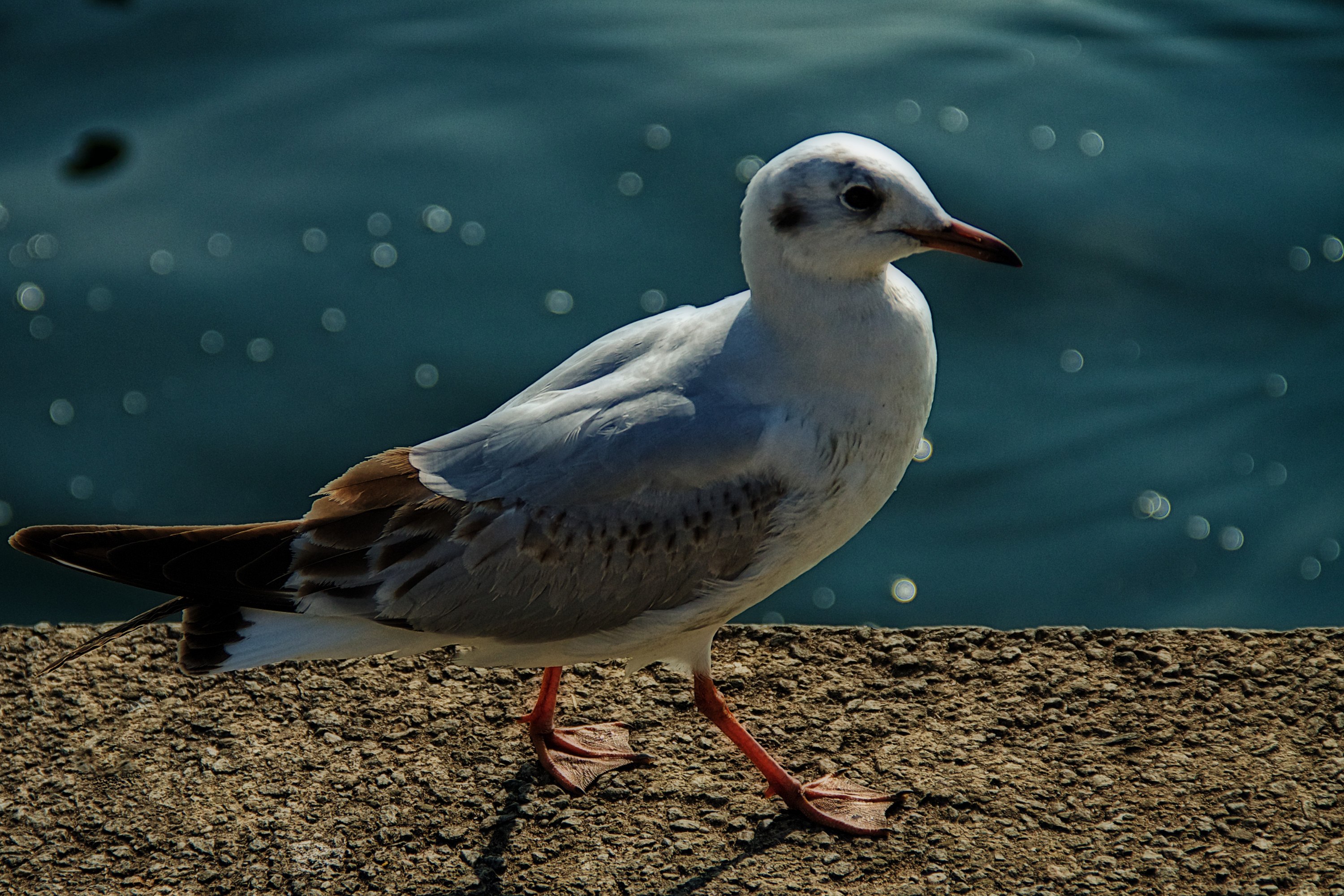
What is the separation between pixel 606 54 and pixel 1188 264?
4.03 m

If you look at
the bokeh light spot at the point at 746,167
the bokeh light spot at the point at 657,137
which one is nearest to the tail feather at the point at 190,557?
the bokeh light spot at the point at 746,167

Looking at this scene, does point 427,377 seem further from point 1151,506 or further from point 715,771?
point 715,771

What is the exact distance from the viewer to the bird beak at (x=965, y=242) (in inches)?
154

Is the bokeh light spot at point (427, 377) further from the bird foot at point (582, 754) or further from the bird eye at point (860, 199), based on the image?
the bird eye at point (860, 199)

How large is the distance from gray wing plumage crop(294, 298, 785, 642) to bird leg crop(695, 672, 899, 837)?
0.42 metres

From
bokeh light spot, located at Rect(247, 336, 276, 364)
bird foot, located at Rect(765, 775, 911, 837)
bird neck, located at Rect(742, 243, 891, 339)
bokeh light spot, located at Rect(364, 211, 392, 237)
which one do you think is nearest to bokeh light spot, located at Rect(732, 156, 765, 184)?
bokeh light spot, located at Rect(364, 211, 392, 237)

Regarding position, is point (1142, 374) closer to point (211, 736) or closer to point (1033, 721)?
point (1033, 721)

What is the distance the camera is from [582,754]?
14.5 ft

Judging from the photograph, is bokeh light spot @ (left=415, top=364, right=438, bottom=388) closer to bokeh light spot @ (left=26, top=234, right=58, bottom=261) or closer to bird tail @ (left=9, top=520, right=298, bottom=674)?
bokeh light spot @ (left=26, top=234, right=58, bottom=261)

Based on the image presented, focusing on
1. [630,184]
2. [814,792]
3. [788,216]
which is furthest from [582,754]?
[630,184]

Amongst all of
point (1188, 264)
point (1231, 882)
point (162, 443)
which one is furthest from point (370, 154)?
point (1231, 882)

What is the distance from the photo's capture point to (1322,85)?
9.41 m

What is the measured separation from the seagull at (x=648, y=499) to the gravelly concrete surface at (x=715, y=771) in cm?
28

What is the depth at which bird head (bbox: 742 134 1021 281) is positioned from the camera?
3846mm
